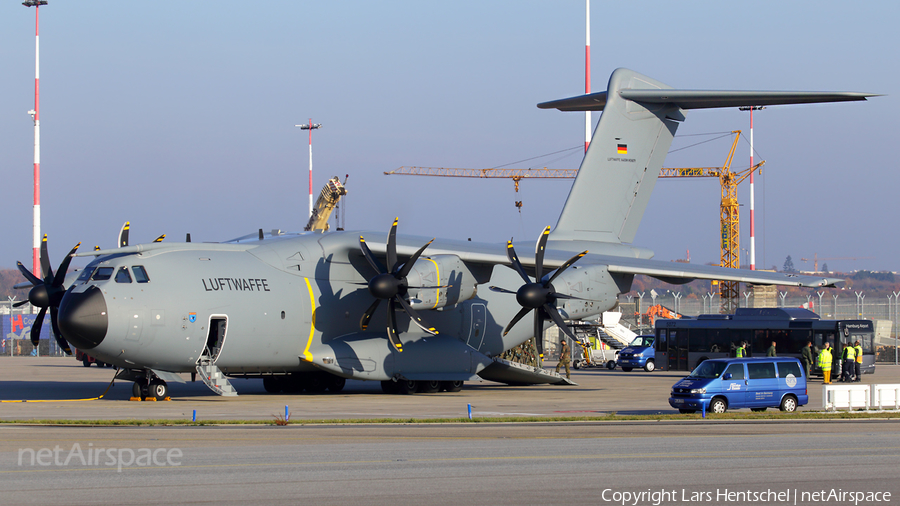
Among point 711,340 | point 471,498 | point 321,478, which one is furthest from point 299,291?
point 711,340

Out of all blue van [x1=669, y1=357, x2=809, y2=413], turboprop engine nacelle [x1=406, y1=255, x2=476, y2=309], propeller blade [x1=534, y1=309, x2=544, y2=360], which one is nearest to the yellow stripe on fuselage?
turboprop engine nacelle [x1=406, y1=255, x2=476, y2=309]

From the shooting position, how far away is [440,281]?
2280 cm

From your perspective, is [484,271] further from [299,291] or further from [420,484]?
[420,484]

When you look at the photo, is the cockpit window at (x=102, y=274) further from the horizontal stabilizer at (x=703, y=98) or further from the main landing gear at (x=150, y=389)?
the horizontal stabilizer at (x=703, y=98)

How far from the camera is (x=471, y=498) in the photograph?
9.01 meters

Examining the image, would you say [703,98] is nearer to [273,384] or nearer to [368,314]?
[368,314]

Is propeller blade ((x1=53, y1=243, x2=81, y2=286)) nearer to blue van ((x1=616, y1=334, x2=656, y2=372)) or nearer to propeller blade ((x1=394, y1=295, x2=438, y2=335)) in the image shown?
propeller blade ((x1=394, y1=295, x2=438, y2=335))

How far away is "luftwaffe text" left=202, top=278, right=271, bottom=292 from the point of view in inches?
847

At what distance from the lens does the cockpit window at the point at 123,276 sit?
20375 millimetres

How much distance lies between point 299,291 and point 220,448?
34.7 feet

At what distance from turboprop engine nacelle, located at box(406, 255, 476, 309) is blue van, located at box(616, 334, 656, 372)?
66.8ft

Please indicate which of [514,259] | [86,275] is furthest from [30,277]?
[514,259]

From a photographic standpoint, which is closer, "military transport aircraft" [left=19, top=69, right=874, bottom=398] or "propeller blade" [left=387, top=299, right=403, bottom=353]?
"military transport aircraft" [left=19, top=69, right=874, bottom=398]

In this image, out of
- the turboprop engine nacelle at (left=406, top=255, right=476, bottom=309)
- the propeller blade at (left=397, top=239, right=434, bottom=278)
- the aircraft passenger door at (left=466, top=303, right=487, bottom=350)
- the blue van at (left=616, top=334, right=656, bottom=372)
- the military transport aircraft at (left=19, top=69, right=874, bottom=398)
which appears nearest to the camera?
the military transport aircraft at (left=19, top=69, right=874, bottom=398)
